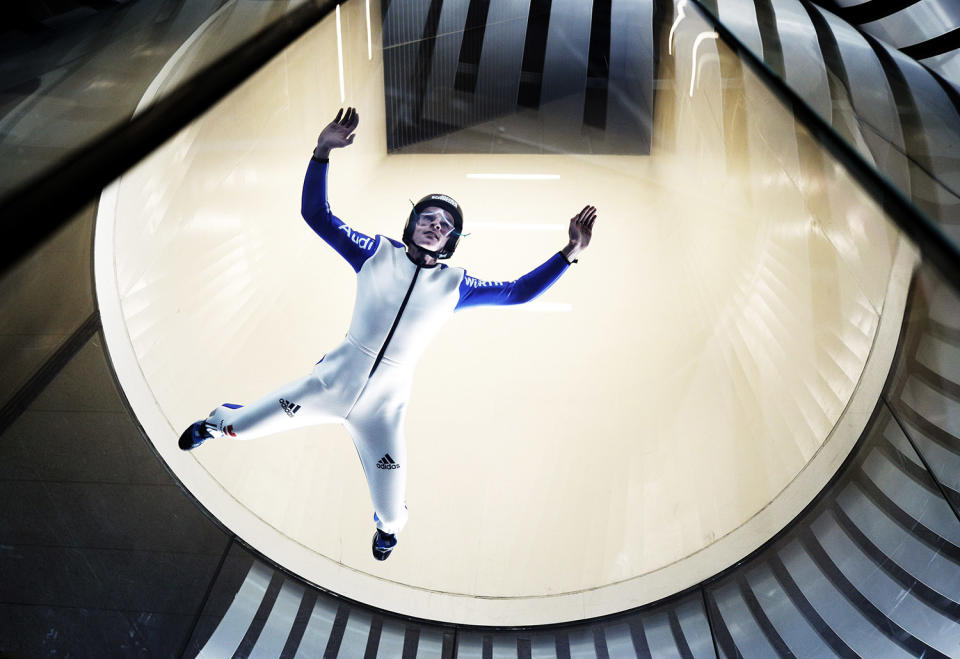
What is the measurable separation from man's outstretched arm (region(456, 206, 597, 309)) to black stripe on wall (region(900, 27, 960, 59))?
221 centimetres

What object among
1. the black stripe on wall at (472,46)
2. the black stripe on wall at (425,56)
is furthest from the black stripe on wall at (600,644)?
the black stripe on wall at (472,46)

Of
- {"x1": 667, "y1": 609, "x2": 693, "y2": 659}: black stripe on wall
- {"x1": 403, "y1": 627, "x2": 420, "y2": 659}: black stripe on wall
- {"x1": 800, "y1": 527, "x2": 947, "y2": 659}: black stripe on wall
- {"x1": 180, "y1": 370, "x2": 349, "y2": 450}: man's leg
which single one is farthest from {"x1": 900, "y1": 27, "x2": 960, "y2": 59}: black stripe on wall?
{"x1": 403, "y1": 627, "x2": 420, "y2": 659}: black stripe on wall

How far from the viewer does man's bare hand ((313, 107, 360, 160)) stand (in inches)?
102

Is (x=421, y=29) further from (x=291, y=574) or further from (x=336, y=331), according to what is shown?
(x=291, y=574)

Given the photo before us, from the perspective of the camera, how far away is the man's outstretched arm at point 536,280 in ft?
8.50

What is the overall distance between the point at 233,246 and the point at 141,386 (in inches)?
25.9

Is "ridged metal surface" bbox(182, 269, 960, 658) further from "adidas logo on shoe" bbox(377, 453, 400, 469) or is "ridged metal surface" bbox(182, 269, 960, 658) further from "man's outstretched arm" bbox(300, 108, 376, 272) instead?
"man's outstretched arm" bbox(300, 108, 376, 272)

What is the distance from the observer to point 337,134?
2.62 meters

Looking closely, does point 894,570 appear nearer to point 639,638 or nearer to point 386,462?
point 639,638

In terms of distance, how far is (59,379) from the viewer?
195 cm

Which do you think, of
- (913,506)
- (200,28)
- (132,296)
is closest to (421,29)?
(200,28)

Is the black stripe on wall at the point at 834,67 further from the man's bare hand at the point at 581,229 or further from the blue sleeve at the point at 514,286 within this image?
the blue sleeve at the point at 514,286

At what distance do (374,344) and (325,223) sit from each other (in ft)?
1.63

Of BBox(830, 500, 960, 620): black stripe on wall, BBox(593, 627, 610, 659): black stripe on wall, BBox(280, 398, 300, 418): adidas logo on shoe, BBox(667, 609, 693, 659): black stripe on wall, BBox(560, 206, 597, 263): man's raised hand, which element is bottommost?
BBox(593, 627, 610, 659): black stripe on wall
